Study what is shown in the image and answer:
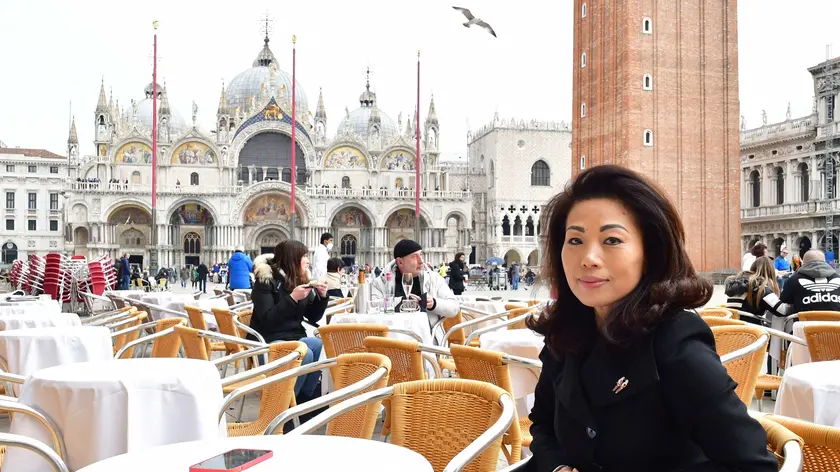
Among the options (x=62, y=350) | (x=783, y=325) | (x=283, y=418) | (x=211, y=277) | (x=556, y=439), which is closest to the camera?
(x=556, y=439)

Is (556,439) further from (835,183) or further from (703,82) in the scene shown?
(835,183)

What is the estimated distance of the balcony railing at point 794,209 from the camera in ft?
105

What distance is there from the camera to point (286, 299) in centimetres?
480

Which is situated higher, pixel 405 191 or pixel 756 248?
pixel 405 191

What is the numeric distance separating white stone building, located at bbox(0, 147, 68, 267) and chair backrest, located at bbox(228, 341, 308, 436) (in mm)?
53645

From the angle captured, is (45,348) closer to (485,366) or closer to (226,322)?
(226,322)

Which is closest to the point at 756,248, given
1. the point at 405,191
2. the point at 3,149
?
the point at 405,191

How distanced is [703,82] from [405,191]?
68.2ft

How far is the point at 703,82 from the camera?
79.8ft

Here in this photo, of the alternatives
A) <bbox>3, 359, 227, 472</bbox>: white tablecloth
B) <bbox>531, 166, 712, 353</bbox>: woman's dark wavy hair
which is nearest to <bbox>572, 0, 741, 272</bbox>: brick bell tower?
<bbox>3, 359, 227, 472</bbox>: white tablecloth

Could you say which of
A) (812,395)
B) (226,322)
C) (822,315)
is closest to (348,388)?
(812,395)

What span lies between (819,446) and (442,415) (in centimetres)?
110

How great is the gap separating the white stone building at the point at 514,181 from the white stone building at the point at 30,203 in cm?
2804

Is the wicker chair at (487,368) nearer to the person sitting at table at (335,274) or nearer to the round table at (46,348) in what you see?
the round table at (46,348)
